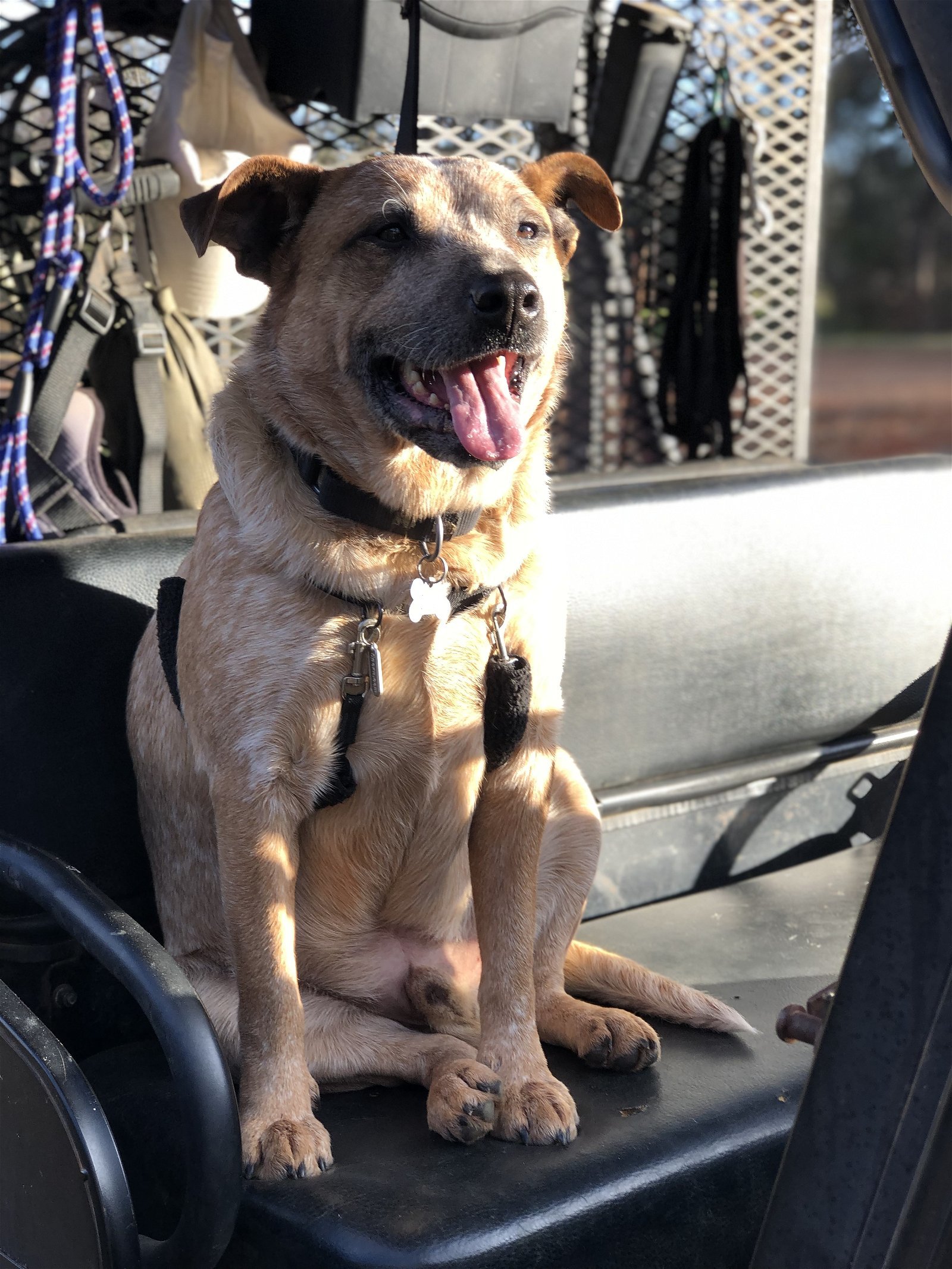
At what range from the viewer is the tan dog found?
5.20 ft

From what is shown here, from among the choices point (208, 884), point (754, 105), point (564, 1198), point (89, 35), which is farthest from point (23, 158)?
point (564, 1198)

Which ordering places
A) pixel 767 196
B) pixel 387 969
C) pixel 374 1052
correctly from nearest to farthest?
pixel 374 1052 < pixel 387 969 < pixel 767 196

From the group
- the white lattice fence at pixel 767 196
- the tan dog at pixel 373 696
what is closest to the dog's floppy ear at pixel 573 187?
the tan dog at pixel 373 696

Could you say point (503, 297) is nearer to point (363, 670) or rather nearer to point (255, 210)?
point (255, 210)

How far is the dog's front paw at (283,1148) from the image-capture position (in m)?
1.44

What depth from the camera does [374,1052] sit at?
1.67 m

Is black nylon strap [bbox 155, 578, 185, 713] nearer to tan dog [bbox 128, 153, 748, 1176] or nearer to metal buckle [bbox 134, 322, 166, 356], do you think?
tan dog [bbox 128, 153, 748, 1176]

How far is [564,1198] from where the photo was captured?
1.39 meters

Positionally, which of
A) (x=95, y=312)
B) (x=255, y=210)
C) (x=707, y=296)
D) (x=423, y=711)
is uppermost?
(x=255, y=210)

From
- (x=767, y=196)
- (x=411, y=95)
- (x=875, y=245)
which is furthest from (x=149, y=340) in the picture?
(x=875, y=245)

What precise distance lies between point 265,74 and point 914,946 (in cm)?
243

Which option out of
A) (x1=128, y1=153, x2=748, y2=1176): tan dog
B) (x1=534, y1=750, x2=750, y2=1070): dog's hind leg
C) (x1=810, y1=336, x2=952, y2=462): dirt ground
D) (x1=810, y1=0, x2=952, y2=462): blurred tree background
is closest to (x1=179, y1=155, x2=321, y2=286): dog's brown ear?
(x1=128, y1=153, x2=748, y2=1176): tan dog

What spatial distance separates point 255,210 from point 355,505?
1.46 feet

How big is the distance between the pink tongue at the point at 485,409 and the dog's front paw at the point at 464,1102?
77 centimetres
